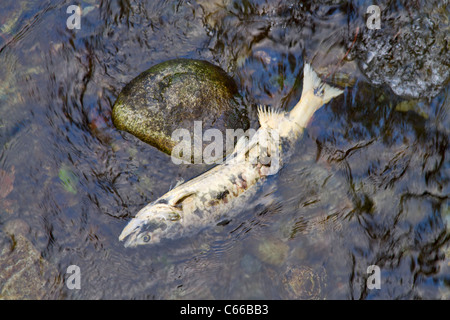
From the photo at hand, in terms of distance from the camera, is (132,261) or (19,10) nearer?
(132,261)

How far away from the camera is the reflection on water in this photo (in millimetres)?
5477

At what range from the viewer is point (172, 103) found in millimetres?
5582

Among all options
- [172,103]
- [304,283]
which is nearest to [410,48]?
[172,103]

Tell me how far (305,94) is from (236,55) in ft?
3.99

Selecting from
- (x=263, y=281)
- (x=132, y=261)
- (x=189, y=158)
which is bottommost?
(x=263, y=281)

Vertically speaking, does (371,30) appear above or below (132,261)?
above

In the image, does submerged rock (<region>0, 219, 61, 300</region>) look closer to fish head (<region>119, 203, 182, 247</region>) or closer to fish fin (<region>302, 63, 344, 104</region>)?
fish head (<region>119, 203, 182, 247</region>)

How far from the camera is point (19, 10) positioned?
6125 millimetres

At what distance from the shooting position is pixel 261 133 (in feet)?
18.3

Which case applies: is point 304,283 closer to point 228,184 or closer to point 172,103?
point 228,184

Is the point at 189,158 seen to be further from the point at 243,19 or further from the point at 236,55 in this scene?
the point at 243,19

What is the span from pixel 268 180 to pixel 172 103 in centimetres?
178

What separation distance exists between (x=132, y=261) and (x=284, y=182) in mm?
2515
